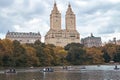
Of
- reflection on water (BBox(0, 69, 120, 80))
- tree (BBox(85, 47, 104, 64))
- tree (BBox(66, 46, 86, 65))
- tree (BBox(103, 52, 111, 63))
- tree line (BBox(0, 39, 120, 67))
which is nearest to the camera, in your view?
reflection on water (BBox(0, 69, 120, 80))

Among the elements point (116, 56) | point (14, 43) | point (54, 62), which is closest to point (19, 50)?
point (14, 43)

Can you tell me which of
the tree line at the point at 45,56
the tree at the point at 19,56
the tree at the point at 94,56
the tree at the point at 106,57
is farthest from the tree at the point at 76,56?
the tree at the point at 19,56

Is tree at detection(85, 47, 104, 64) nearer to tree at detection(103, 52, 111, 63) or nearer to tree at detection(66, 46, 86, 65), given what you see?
tree at detection(103, 52, 111, 63)

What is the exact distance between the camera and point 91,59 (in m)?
133

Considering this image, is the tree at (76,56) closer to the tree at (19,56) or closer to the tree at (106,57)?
the tree at (106,57)

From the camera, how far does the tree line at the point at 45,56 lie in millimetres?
98188

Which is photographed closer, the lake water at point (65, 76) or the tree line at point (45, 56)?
the lake water at point (65, 76)

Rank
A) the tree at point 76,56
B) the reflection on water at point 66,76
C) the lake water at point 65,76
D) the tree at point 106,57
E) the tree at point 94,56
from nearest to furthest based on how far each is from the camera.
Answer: the reflection on water at point 66,76, the lake water at point 65,76, the tree at point 76,56, the tree at point 94,56, the tree at point 106,57

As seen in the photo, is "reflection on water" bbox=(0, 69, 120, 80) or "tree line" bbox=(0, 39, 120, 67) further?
"tree line" bbox=(0, 39, 120, 67)

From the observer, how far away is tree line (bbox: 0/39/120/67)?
322 ft

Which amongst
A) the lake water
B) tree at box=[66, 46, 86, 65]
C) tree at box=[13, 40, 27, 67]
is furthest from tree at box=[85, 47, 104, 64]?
the lake water

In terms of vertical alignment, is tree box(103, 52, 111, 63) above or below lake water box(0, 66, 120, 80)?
above

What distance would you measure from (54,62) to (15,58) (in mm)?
21999

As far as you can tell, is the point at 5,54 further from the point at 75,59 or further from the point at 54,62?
the point at 75,59
